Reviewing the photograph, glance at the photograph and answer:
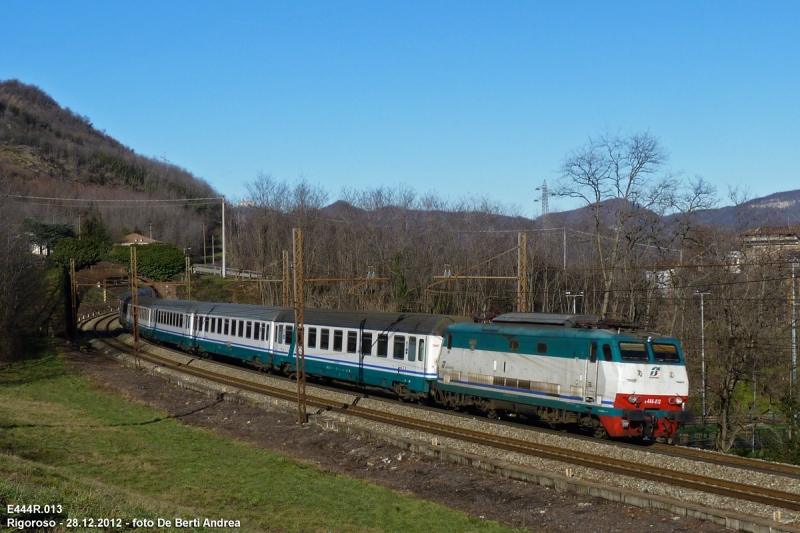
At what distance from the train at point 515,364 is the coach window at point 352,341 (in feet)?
0.16

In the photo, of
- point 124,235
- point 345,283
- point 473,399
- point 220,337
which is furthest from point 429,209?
point 124,235

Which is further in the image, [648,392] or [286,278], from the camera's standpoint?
[286,278]

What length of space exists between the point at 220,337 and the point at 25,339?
17.8 meters

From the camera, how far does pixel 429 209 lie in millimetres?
76125

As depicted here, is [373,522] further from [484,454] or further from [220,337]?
[220,337]

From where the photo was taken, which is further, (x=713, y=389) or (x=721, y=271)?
(x=721, y=271)

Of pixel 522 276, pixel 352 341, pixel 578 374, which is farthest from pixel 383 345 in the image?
pixel 578 374

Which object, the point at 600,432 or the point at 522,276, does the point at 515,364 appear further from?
the point at 522,276

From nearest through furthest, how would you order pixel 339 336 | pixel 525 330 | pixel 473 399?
1. pixel 525 330
2. pixel 473 399
3. pixel 339 336

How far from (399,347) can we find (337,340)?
508cm

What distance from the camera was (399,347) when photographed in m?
28.0

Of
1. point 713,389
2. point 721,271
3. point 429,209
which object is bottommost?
point 713,389

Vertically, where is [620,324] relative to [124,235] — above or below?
below

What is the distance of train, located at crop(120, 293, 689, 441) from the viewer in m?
19.5
